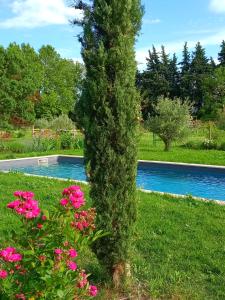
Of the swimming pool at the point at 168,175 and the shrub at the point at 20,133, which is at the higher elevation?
the shrub at the point at 20,133

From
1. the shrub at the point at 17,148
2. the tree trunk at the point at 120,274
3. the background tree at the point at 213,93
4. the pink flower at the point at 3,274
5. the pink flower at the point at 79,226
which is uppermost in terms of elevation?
the background tree at the point at 213,93

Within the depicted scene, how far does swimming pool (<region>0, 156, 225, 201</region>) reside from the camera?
45.3 feet

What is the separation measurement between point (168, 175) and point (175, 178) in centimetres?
55

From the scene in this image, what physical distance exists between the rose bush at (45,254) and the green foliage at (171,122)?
18.2 metres

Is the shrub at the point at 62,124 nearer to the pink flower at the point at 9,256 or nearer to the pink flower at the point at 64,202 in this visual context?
the pink flower at the point at 64,202

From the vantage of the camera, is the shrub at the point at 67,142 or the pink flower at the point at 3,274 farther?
the shrub at the point at 67,142

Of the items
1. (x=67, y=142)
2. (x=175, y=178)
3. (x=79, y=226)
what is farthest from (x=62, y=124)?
(x=79, y=226)

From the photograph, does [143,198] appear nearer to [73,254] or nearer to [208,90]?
[73,254]

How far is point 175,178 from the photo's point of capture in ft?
51.6

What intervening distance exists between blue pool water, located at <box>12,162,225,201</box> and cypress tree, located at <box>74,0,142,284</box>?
870 centimetres

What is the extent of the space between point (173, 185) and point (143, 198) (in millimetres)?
5943

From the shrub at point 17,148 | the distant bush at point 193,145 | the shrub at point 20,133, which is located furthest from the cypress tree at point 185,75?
the shrub at point 17,148

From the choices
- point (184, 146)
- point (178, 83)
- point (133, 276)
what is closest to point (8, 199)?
point (133, 276)

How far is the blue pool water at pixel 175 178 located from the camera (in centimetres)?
1369
